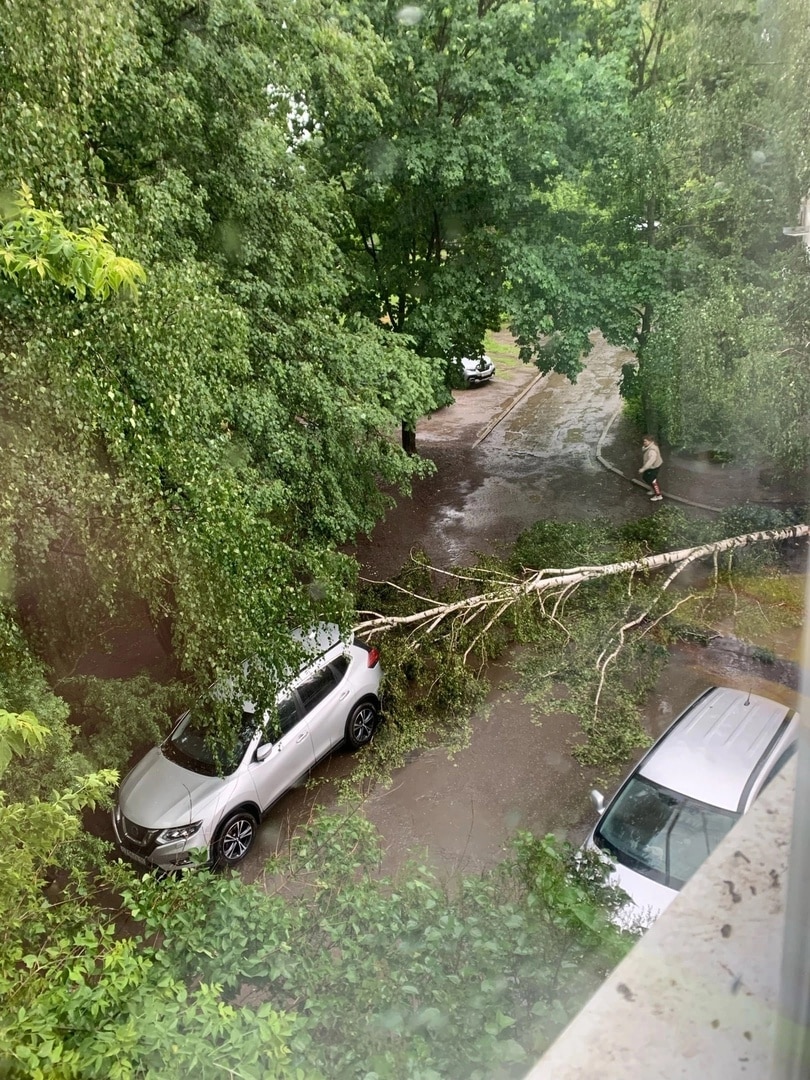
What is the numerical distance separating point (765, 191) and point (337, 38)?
1.44m

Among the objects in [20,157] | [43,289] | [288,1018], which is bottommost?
[288,1018]

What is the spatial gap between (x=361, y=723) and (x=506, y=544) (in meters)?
1.30

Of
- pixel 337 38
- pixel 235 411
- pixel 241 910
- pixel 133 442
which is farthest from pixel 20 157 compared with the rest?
pixel 241 910

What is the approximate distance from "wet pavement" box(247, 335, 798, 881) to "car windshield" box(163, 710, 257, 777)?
23 cm

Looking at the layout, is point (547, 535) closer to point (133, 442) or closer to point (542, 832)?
point (542, 832)

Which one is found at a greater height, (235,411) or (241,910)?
(235,411)

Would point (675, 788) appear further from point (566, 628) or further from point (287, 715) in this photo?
point (287, 715)

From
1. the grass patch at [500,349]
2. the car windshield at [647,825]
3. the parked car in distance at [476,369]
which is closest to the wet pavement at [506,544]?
the car windshield at [647,825]


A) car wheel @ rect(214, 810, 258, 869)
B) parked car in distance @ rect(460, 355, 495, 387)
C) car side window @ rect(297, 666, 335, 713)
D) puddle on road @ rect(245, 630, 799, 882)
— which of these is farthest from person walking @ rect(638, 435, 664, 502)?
car wheel @ rect(214, 810, 258, 869)

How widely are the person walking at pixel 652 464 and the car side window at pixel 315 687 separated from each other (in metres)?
1.95

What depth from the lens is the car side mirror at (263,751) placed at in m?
2.02

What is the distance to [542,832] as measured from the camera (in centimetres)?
173

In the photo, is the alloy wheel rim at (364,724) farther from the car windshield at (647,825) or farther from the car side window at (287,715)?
the car windshield at (647,825)

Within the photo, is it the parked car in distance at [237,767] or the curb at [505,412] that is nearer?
the parked car in distance at [237,767]
